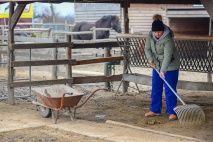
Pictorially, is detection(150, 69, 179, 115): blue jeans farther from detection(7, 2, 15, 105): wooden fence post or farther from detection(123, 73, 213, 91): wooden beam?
detection(7, 2, 15, 105): wooden fence post

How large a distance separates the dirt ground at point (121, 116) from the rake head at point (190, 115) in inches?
5.2

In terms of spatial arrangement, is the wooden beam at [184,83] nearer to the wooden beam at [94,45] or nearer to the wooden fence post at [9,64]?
the wooden beam at [94,45]

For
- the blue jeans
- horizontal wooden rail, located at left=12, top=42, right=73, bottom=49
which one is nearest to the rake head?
the blue jeans

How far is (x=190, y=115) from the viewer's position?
865 cm

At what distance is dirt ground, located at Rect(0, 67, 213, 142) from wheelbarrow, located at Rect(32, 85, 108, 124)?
18 cm

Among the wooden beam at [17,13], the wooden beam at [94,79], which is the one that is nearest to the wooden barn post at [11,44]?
the wooden beam at [17,13]

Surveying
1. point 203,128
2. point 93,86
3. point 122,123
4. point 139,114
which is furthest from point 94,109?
point 93,86

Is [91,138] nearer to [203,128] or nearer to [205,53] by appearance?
[203,128]

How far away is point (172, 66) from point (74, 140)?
2524 mm

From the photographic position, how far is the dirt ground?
8.18 metres

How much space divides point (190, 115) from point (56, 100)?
216 cm

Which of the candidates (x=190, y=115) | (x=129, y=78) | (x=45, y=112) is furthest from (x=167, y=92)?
(x=129, y=78)

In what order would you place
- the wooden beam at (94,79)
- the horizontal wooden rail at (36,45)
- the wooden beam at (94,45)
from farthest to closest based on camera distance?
1. the wooden beam at (94,45)
2. the wooden beam at (94,79)
3. the horizontal wooden rail at (36,45)

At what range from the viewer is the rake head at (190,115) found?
8633 millimetres
